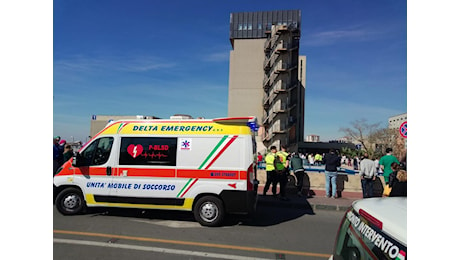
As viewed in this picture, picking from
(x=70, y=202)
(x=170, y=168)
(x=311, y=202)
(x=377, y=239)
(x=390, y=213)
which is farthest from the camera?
(x=311, y=202)

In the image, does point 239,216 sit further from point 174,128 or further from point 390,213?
point 390,213

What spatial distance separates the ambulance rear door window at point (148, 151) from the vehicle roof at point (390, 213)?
4477 mm

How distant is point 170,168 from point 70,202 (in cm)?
268

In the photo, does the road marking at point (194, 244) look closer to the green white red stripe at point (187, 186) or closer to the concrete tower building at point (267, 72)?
the green white red stripe at point (187, 186)

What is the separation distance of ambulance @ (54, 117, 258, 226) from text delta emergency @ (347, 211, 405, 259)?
3.76 m

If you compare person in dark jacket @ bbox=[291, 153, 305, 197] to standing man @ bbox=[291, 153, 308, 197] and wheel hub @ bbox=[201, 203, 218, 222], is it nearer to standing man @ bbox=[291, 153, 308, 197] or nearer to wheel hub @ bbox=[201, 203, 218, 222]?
standing man @ bbox=[291, 153, 308, 197]

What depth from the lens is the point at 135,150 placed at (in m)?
6.06

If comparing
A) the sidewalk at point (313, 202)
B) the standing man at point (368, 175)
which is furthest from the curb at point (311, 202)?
the standing man at point (368, 175)

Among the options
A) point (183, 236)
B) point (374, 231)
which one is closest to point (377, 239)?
point (374, 231)

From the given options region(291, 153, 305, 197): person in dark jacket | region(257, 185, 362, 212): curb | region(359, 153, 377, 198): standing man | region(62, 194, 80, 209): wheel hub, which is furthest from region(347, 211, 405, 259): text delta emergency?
region(359, 153, 377, 198): standing man

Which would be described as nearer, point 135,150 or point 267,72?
point 135,150

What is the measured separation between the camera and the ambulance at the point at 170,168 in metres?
5.75

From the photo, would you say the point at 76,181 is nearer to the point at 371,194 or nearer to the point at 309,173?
the point at 309,173

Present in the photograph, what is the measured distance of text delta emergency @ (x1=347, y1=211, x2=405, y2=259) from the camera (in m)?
1.44
